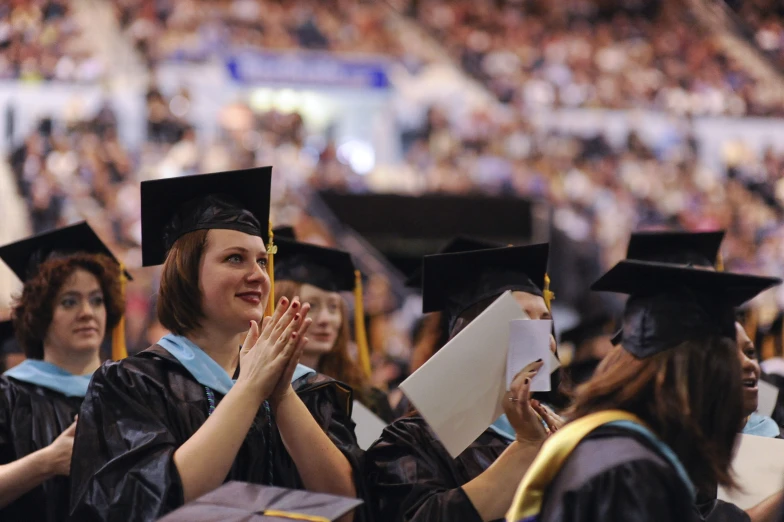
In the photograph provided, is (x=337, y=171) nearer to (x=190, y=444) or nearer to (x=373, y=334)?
(x=373, y=334)

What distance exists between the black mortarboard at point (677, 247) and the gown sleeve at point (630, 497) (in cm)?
202

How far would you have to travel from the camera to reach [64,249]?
11.3 ft

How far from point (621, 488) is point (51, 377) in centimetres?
223

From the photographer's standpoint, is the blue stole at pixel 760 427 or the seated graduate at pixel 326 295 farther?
the seated graduate at pixel 326 295

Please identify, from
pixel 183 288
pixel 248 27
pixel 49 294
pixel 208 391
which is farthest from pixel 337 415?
pixel 248 27

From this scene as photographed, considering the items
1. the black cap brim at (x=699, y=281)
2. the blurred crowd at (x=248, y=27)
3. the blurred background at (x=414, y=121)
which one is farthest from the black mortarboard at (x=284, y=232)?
the blurred crowd at (x=248, y=27)

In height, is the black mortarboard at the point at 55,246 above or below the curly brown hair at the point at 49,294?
above

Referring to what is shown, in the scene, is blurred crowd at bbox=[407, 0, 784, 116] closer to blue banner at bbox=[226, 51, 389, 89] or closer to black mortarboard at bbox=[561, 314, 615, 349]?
blue banner at bbox=[226, 51, 389, 89]

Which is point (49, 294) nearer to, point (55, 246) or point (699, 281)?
point (55, 246)

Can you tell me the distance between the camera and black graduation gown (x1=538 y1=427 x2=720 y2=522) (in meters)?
1.69

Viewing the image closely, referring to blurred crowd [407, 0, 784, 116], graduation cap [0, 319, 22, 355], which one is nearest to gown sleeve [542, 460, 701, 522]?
graduation cap [0, 319, 22, 355]

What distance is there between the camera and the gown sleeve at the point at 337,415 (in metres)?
2.48

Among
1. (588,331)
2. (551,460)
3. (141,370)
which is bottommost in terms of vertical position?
(588,331)

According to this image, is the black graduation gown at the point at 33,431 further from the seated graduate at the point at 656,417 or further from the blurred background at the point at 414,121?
the blurred background at the point at 414,121
